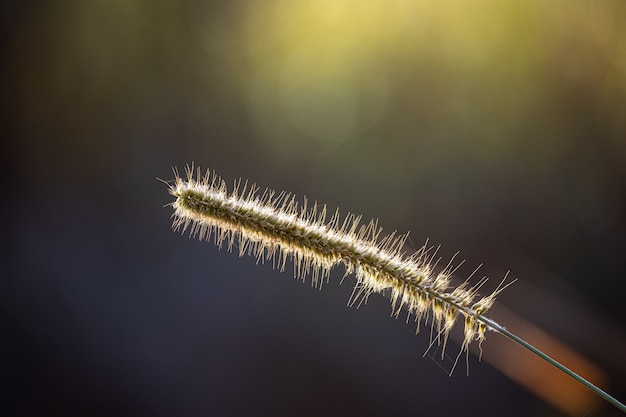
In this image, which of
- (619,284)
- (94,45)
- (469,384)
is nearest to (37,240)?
(94,45)

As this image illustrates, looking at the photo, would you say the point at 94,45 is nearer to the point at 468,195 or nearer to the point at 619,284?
the point at 468,195

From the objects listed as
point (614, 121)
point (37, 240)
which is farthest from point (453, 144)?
point (37, 240)

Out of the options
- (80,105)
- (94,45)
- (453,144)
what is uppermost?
(453,144)

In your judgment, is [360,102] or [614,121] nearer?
[614,121]

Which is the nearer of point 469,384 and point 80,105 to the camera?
point 469,384

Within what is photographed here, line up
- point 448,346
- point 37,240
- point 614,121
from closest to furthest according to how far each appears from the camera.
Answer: point 614,121 < point 448,346 < point 37,240

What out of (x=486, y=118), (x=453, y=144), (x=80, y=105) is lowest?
(x=80, y=105)

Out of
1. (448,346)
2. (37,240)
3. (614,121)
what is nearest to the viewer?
(614,121)

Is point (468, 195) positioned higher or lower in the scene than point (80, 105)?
higher

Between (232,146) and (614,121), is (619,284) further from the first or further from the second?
(232,146)
